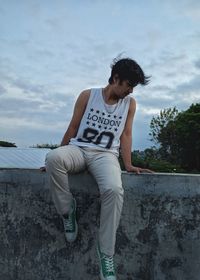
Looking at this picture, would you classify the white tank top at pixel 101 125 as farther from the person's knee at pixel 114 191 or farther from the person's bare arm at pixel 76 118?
the person's knee at pixel 114 191

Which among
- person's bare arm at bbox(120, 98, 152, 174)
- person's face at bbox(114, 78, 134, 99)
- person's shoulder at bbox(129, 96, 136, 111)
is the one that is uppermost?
person's face at bbox(114, 78, 134, 99)

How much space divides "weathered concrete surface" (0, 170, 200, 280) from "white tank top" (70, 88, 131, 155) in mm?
260

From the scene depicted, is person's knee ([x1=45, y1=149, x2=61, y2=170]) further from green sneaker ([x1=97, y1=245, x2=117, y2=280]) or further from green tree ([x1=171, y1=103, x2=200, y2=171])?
green tree ([x1=171, y1=103, x2=200, y2=171])

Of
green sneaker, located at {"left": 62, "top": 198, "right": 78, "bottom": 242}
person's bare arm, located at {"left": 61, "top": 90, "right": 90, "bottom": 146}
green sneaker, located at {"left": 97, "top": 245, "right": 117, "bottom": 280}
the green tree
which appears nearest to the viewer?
green sneaker, located at {"left": 97, "top": 245, "right": 117, "bottom": 280}

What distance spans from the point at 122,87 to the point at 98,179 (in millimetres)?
738

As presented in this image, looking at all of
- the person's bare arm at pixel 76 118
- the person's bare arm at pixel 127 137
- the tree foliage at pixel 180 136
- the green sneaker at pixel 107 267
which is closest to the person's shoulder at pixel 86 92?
the person's bare arm at pixel 76 118

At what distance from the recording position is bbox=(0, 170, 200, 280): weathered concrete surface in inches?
141

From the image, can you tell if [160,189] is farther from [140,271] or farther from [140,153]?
[140,153]

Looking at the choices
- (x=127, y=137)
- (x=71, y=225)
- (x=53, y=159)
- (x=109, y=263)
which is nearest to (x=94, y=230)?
(x=71, y=225)

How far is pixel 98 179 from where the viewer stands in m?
3.51

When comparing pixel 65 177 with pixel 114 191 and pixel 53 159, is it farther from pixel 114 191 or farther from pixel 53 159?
pixel 114 191

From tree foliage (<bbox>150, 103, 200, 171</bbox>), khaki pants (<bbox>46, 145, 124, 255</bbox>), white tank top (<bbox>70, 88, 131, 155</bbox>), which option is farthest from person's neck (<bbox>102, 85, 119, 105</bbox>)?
tree foliage (<bbox>150, 103, 200, 171</bbox>)

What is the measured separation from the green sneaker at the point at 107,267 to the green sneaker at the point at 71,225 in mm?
427

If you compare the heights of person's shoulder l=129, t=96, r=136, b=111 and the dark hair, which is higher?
the dark hair
